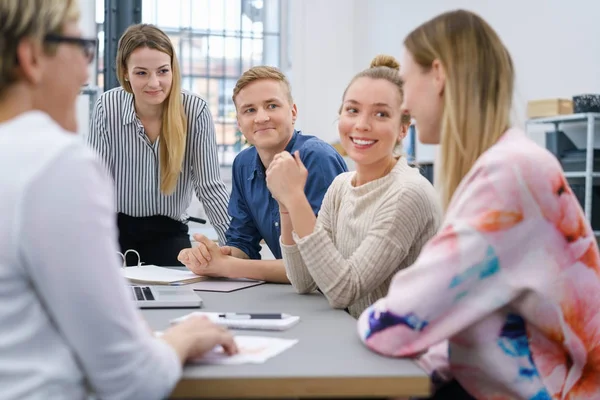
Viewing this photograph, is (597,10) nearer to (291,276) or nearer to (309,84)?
(309,84)

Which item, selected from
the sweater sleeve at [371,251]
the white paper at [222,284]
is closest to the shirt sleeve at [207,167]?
the white paper at [222,284]

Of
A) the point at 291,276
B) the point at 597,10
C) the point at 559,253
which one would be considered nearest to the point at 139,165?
the point at 291,276

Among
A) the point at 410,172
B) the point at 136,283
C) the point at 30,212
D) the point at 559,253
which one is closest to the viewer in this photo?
the point at 30,212

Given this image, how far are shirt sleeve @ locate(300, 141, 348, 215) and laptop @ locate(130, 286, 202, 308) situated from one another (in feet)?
1.82

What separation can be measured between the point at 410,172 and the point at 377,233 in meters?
0.22

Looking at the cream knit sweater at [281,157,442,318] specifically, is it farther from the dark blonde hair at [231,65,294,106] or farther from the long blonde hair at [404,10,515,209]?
the dark blonde hair at [231,65,294,106]

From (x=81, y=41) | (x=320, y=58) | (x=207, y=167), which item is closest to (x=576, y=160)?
(x=207, y=167)

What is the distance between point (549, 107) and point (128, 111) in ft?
9.14

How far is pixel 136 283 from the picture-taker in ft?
6.57

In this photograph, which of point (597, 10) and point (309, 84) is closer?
point (597, 10)

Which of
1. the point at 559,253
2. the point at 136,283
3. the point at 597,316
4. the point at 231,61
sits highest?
the point at 231,61

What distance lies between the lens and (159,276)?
2.07 metres

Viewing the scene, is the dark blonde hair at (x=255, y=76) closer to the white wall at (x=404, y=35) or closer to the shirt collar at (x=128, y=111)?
the shirt collar at (x=128, y=111)

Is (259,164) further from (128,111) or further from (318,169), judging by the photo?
(128,111)
